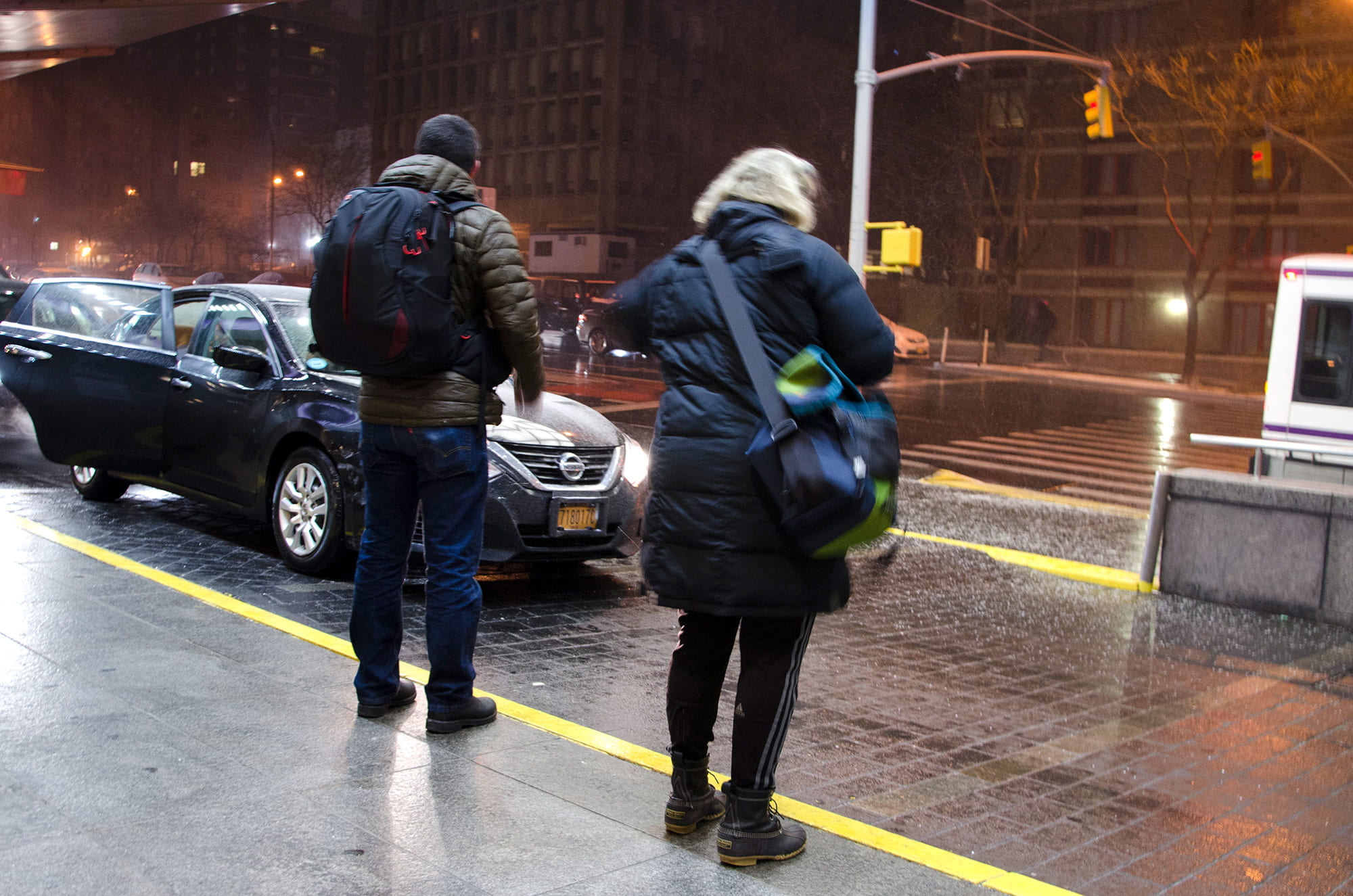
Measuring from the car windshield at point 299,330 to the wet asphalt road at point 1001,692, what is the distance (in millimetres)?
1165

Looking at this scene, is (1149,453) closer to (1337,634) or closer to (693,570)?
(1337,634)

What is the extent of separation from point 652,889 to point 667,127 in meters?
77.2

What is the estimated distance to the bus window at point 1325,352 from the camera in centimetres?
1154

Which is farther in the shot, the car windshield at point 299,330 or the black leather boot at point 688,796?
the car windshield at point 299,330

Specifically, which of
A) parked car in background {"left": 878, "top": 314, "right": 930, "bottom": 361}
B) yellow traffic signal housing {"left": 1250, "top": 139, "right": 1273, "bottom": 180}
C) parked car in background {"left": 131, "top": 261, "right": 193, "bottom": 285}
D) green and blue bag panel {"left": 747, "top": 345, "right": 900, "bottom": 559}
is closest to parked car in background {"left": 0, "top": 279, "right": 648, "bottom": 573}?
green and blue bag panel {"left": 747, "top": 345, "right": 900, "bottom": 559}

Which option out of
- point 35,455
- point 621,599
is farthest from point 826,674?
point 35,455

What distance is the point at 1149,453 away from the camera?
1617 cm

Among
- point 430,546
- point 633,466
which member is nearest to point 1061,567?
point 633,466

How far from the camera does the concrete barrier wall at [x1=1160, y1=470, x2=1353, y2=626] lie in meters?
6.82

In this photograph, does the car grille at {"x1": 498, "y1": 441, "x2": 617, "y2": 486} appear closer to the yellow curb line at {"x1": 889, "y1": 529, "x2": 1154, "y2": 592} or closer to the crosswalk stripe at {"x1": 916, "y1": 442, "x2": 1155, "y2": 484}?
the yellow curb line at {"x1": 889, "y1": 529, "x2": 1154, "y2": 592}

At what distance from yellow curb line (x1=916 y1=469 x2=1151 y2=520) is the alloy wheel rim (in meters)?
7.31

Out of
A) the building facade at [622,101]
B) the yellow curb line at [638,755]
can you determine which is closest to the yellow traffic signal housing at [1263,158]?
the yellow curb line at [638,755]

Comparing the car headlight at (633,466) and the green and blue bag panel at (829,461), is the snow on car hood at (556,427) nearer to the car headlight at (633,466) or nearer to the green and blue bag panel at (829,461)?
the car headlight at (633,466)

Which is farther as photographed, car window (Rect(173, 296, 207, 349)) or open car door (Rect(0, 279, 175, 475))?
car window (Rect(173, 296, 207, 349))
